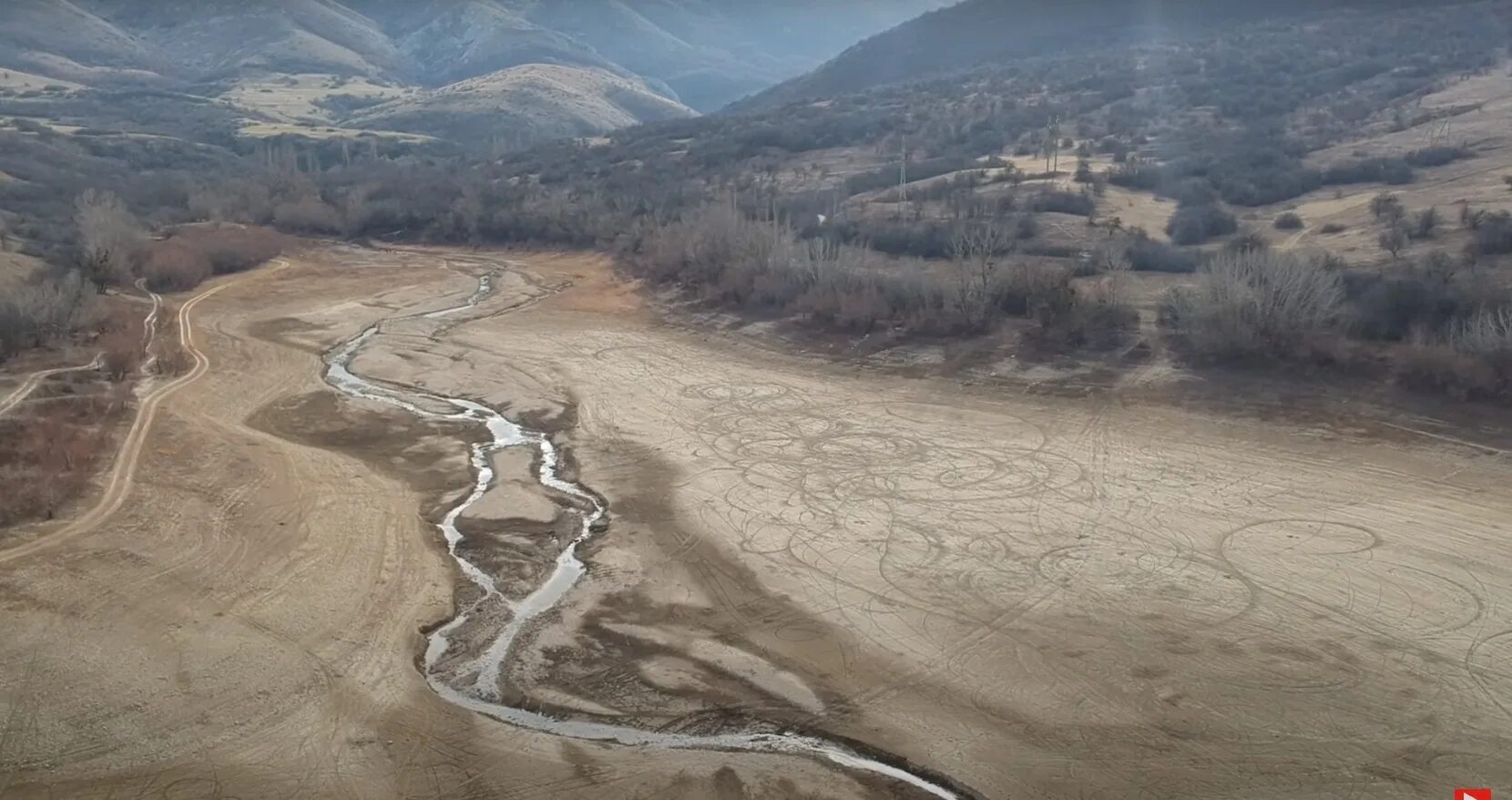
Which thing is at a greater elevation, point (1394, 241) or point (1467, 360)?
point (1394, 241)

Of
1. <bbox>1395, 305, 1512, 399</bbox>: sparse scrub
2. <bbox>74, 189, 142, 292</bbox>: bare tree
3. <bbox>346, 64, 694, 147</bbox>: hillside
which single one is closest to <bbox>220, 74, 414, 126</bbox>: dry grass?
<bbox>346, 64, 694, 147</bbox>: hillside

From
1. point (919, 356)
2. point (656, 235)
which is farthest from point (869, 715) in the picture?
point (656, 235)

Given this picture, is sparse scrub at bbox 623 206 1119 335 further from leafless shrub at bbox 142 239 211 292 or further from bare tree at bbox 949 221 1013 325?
leafless shrub at bbox 142 239 211 292

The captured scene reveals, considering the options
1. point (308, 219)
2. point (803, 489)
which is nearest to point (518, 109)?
point (308, 219)

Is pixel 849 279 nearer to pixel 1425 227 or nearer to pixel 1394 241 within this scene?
pixel 1394 241

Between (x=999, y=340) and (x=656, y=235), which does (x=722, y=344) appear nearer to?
(x=999, y=340)

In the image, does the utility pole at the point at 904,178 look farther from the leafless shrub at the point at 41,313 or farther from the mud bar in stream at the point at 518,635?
the leafless shrub at the point at 41,313

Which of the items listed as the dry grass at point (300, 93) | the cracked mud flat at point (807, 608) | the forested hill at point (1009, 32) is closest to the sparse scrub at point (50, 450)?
the cracked mud flat at point (807, 608)
